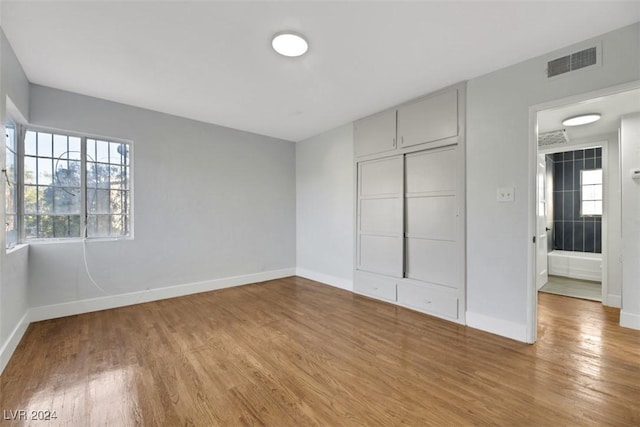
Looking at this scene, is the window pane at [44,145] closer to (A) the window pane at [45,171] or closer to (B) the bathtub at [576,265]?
(A) the window pane at [45,171]

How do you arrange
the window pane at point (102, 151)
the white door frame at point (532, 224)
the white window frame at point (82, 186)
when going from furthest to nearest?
1. the window pane at point (102, 151)
2. the white window frame at point (82, 186)
3. the white door frame at point (532, 224)

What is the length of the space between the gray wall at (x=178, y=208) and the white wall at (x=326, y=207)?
0.29m

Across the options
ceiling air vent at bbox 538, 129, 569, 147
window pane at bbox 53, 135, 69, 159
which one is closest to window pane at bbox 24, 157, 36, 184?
window pane at bbox 53, 135, 69, 159

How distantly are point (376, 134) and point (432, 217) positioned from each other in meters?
1.46

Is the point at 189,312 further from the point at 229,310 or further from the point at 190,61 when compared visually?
the point at 190,61

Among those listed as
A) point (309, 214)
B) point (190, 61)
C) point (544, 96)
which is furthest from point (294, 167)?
A: point (544, 96)

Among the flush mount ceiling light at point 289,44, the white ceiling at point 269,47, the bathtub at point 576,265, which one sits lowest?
the bathtub at point 576,265

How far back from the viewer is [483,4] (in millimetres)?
1897

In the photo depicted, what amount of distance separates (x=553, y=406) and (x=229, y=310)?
10.5 ft

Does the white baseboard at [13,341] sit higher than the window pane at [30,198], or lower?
lower

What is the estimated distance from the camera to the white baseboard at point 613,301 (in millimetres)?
3499

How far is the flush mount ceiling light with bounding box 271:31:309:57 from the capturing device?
7.34 ft

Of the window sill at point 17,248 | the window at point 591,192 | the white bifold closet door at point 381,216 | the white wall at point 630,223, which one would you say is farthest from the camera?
the window at point 591,192

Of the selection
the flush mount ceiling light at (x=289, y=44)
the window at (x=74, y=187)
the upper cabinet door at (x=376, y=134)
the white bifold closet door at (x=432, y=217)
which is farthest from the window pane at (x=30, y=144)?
the white bifold closet door at (x=432, y=217)
